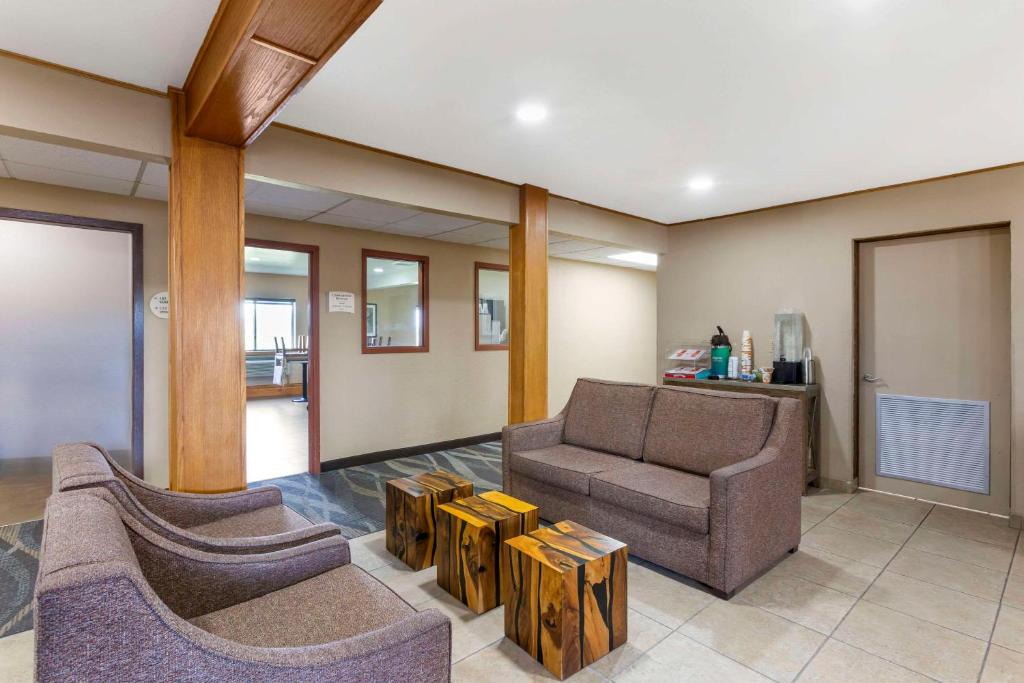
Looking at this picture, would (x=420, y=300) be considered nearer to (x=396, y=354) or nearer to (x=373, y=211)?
(x=396, y=354)

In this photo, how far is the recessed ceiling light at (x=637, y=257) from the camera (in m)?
6.76

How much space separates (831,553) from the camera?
123 inches

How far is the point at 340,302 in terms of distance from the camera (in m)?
5.02

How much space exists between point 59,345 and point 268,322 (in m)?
6.30

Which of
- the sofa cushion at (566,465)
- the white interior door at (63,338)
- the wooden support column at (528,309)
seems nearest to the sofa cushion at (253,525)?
the sofa cushion at (566,465)

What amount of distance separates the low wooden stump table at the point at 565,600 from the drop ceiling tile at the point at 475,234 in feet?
11.1

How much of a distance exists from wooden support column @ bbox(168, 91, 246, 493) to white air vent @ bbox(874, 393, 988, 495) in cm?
498

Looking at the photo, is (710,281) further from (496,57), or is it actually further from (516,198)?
(496,57)

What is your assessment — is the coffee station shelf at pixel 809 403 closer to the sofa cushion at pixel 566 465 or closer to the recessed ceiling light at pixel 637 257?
the sofa cushion at pixel 566 465

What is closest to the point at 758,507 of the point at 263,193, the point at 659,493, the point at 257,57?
the point at 659,493

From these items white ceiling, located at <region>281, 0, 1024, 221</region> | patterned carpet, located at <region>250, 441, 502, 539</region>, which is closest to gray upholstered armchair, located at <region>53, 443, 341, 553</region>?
A: patterned carpet, located at <region>250, 441, 502, 539</region>

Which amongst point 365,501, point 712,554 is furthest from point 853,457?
point 365,501

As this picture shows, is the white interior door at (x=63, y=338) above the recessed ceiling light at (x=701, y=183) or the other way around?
the other way around

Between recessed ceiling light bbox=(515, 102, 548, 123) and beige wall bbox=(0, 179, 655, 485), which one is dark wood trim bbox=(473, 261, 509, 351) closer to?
beige wall bbox=(0, 179, 655, 485)
